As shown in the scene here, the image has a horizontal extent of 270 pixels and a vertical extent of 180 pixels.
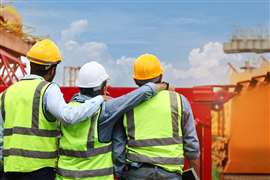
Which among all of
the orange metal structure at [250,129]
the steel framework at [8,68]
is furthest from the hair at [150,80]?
the orange metal structure at [250,129]

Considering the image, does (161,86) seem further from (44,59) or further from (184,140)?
(44,59)

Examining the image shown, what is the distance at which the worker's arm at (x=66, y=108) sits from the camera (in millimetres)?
3555

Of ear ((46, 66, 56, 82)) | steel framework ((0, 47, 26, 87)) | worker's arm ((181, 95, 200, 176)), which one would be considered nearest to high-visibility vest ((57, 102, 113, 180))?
ear ((46, 66, 56, 82))

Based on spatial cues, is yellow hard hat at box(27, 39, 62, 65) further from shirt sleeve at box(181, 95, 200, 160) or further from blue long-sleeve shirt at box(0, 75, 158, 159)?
shirt sleeve at box(181, 95, 200, 160)

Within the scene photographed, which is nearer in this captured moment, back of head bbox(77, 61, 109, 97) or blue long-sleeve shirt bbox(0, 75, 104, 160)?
blue long-sleeve shirt bbox(0, 75, 104, 160)

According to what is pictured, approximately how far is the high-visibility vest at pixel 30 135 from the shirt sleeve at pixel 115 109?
349 millimetres

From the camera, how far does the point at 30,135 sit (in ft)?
12.1

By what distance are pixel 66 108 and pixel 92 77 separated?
331 mm

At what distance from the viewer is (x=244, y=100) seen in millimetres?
14312

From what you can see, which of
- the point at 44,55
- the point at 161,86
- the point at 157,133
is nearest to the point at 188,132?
the point at 157,133

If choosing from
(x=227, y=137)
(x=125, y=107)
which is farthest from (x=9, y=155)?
(x=227, y=137)

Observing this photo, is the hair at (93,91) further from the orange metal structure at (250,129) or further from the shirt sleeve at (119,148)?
the orange metal structure at (250,129)

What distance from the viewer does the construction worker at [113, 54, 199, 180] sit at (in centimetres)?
369

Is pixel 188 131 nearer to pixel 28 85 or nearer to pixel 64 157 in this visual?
pixel 64 157
